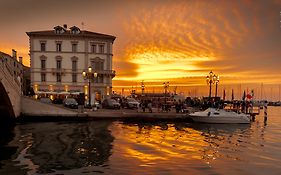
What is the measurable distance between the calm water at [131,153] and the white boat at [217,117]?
10873 mm

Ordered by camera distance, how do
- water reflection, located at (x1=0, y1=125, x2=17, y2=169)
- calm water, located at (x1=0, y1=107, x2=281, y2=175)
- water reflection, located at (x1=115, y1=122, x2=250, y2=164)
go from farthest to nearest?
1. water reflection, located at (x1=115, y1=122, x2=250, y2=164)
2. water reflection, located at (x1=0, y1=125, x2=17, y2=169)
3. calm water, located at (x1=0, y1=107, x2=281, y2=175)

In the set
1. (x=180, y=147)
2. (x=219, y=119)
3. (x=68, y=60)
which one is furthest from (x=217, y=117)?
(x=68, y=60)

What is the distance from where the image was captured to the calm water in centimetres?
1509

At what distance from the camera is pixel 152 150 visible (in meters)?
20.0

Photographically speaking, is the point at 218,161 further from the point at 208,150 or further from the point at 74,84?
the point at 74,84

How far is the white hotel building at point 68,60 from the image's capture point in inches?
2680

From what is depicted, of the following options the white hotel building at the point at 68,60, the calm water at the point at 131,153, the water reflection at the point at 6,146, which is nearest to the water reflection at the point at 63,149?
the calm water at the point at 131,153

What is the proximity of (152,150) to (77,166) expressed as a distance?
6.42 metres

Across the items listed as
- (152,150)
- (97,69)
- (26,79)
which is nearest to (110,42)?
(97,69)

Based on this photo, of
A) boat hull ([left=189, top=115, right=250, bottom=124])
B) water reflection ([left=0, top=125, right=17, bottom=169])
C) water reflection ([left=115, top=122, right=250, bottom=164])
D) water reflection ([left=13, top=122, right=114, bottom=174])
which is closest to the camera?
water reflection ([left=13, top=122, right=114, bottom=174])

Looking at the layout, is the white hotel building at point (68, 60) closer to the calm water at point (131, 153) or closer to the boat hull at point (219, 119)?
the boat hull at point (219, 119)

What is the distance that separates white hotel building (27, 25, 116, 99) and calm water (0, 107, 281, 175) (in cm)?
4162

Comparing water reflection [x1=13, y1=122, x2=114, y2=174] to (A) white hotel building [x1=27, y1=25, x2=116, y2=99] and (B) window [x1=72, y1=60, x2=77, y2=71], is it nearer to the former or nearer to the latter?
Answer: (A) white hotel building [x1=27, y1=25, x2=116, y2=99]

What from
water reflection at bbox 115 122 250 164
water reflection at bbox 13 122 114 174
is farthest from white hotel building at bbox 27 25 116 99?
water reflection at bbox 115 122 250 164
